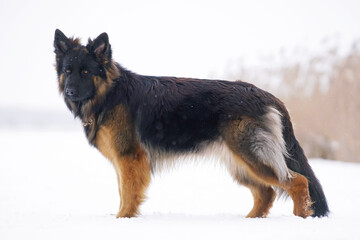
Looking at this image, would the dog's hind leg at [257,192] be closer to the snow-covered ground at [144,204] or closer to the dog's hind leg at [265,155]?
the snow-covered ground at [144,204]

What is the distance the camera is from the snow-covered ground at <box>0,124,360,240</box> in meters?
3.79

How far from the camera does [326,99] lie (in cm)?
1526

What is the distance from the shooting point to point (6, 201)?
7.80 metres

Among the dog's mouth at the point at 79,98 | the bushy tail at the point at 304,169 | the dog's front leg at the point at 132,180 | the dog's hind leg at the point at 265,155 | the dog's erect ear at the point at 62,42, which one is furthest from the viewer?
the dog's erect ear at the point at 62,42

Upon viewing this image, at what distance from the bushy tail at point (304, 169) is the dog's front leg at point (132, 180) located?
1932 mm

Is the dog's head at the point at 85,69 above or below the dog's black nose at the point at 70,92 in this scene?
above

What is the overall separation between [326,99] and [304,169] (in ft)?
36.2

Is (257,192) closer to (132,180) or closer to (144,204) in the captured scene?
(132,180)

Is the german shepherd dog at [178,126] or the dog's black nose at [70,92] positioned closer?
the german shepherd dog at [178,126]

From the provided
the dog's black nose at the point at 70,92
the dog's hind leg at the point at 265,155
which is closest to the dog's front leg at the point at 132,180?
the dog's black nose at the point at 70,92

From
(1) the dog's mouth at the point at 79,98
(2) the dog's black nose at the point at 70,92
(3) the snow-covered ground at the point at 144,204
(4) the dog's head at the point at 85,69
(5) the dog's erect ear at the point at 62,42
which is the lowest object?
(3) the snow-covered ground at the point at 144,204

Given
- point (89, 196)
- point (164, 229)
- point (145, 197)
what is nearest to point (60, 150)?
point (89, 196)

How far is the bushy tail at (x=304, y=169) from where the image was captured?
16.4 feet

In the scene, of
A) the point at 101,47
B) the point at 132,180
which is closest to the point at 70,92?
the point at 101,47
